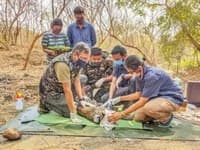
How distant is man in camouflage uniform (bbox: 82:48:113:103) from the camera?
5.38m

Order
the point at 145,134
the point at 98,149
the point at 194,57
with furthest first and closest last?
1. the point at 194,57
2. the point at 145,134
3. the point at 98,149

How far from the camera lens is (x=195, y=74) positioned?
32.4 feet

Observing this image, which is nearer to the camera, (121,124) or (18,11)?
(121,124)

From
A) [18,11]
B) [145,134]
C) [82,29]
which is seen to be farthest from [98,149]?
[18,11]

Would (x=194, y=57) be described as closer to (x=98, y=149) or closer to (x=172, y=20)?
(x=172, y=20)

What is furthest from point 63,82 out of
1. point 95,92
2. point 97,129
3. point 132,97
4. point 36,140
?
point 95,92

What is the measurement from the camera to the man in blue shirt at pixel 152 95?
13.4 feet

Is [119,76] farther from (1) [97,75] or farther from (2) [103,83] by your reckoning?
(1) [97,75]

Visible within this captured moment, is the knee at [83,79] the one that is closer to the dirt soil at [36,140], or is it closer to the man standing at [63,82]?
the man standing at [63,82]

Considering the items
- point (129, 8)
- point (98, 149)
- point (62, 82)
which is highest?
point (129, 8)

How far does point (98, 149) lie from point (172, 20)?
6248 millimetres

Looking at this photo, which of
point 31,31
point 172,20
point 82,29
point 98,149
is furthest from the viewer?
point 31,31

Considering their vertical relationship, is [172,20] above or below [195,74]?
above

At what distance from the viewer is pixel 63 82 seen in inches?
167
